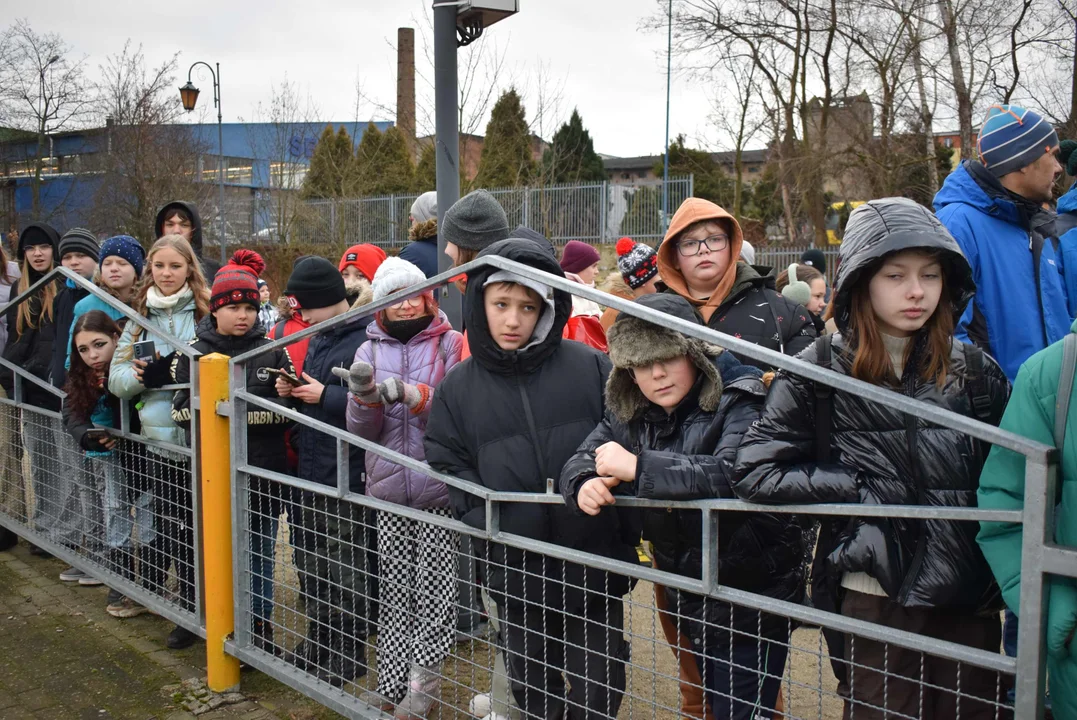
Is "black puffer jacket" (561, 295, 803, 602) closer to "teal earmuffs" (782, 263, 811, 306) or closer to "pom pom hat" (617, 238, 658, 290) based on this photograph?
"pom pom hat" (617, 238, 658, 290)

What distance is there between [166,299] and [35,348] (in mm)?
1637

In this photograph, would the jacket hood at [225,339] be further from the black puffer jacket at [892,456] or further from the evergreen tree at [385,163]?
the evergreen tree at [385,163]

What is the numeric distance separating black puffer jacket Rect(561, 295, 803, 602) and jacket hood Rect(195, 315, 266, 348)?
6.82 ft

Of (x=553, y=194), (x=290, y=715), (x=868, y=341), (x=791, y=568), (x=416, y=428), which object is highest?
(x=553, y=194)

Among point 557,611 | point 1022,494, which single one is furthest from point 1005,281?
point 557,611

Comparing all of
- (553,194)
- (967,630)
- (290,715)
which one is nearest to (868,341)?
(967,630)

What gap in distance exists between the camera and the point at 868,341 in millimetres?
2283

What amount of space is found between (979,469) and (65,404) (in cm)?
419

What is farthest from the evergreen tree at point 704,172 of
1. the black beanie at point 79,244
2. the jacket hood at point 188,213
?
the black beanie at point 79,244

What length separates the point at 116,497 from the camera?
472cm

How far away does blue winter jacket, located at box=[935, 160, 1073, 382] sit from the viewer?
341cm

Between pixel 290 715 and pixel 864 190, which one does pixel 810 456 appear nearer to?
pixel 290 715

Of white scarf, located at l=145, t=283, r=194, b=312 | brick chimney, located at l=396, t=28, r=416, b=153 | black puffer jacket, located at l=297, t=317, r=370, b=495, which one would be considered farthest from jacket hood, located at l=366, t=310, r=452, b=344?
brick chimney, located at l=396, t=28, r=416, b=153

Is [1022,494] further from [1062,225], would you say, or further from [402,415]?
[402,415]
